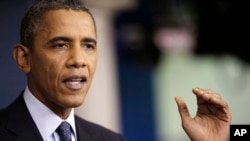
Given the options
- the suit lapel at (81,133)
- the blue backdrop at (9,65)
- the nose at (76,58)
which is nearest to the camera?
the nose at (76,58)

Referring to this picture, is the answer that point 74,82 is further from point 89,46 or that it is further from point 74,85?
point 89,46

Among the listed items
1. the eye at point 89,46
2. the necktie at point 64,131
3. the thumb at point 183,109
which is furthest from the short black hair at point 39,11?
the thumb at point 183,109

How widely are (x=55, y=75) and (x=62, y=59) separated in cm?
5

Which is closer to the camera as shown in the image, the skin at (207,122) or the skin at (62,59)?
the skin at (62,59)

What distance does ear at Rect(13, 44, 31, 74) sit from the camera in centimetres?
146

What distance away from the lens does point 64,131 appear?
142cm

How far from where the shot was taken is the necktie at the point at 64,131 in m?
1.41

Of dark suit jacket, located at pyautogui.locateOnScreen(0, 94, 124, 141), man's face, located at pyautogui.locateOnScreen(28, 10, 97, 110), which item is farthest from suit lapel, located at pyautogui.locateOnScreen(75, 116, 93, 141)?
man's face, located at pyautogui.locateOnScreen(28, 10, 97, 110)

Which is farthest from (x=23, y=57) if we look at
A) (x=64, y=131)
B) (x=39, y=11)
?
(x=64, y=131)

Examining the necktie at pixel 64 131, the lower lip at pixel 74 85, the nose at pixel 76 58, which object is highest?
the nose at pixel 76 58

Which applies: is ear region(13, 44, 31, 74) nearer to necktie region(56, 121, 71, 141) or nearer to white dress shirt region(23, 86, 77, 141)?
white dress shirt region(23, 86, 77, 141)

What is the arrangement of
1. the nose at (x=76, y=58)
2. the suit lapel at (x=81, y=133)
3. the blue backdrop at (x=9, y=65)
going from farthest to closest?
the blue backdrop at (x=9, y=65), the suit lapel at (x=81, y=133), the nose at (x=76, y=58)

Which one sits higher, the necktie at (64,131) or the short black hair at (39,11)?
the short black hair at (39,11)

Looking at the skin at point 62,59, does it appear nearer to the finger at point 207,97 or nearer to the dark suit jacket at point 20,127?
the dark suit jacket at point 20,127
